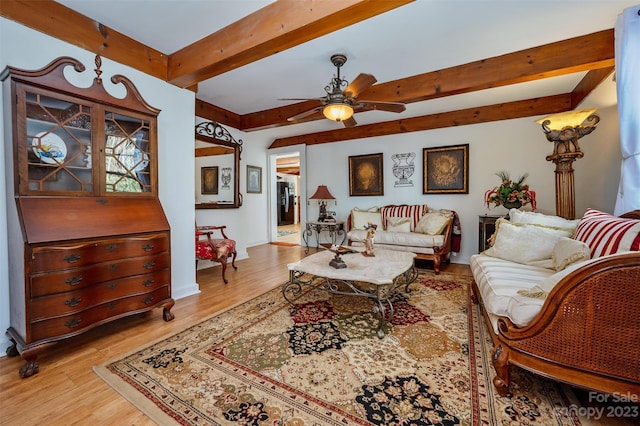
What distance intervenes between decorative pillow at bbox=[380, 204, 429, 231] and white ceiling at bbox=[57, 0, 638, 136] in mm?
2243

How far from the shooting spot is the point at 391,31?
229 cm

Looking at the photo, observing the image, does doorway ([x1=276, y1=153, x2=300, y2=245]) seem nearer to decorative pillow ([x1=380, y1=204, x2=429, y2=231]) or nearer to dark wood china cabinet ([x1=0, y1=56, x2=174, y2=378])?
decorative pillow ([x1=380, y1=204, x2=429, y2=231])

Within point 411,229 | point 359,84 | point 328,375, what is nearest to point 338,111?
point 359,84

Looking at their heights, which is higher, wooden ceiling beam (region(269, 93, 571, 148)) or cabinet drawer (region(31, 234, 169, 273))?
wooden ceiling beam (region(269, 93, 571, 148))

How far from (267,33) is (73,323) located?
2478mm

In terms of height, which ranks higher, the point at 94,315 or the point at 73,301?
the point at 73,301

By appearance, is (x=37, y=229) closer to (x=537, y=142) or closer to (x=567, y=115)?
(x=567, y=115)

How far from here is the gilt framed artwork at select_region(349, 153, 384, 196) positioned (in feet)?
16.9

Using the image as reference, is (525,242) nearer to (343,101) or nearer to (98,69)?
(343,101)

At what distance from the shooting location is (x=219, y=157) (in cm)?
446

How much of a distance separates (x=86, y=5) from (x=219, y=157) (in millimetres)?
2523

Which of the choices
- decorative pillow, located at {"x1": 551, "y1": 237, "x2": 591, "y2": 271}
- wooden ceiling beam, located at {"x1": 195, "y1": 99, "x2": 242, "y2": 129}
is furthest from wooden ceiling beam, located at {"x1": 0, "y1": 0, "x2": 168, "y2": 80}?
decorative pillow, located at {"x1": 551, "y1": 237, "x2": 591, "y2": 271}

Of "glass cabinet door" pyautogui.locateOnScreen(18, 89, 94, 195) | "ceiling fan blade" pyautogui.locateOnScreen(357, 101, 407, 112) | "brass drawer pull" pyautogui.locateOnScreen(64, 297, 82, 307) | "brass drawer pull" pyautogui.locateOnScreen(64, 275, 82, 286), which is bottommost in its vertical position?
"brass drawer pull" pyautogui.locateOnScreen(64, 297, 82, 307)

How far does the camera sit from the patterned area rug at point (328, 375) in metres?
1.31
